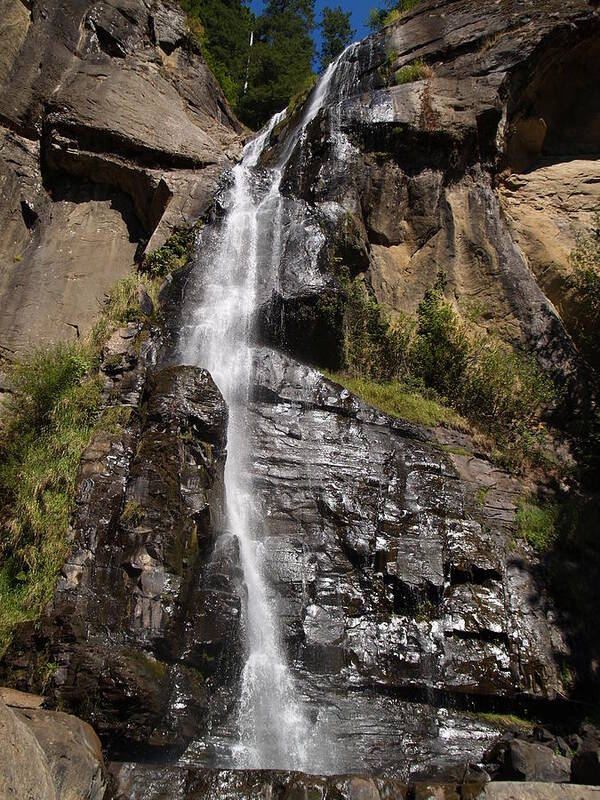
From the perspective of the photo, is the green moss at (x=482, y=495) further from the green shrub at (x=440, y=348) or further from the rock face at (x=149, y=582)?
the rock face at (x=149, y=582)

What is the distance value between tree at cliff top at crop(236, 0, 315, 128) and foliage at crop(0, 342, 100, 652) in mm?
→ 16980

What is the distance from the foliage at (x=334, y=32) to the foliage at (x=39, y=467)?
80.2ft

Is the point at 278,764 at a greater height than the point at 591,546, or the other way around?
the point at 591,546

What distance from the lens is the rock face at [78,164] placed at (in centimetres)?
1330

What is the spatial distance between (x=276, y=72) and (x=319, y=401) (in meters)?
19.3

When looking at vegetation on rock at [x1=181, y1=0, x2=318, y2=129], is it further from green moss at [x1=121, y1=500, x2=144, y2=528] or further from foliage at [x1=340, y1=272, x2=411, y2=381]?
green moss at [x1=121, y1=500, x2=144, y2=528]

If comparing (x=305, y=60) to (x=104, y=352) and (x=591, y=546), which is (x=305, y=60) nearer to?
(x=104, y=352)

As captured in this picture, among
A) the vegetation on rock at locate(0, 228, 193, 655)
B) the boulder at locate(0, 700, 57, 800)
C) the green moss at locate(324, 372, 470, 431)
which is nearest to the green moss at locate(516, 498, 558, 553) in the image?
the green moss at locate(324, 372, 470, 431)

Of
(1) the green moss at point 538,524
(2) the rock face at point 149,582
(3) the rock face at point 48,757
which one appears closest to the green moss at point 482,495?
(1) the green moss at point 538,524

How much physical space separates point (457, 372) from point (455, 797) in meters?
8.36

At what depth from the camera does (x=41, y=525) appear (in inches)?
Result: 271

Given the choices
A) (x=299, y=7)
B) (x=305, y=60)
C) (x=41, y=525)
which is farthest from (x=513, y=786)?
(x=299, y=7)

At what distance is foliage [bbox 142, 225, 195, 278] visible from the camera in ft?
42.1

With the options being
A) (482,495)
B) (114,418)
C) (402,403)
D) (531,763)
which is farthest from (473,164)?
(531,763)
